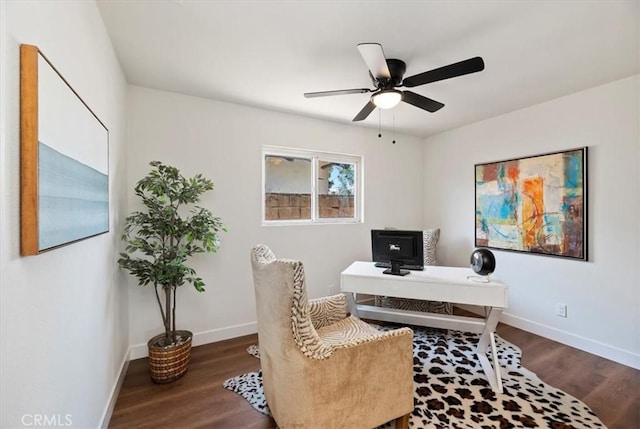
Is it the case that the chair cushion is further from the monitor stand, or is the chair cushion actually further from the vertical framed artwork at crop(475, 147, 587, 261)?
the vertical framed artwork at crop(475, 147, 587, 261)

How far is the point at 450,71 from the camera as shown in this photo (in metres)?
1.71

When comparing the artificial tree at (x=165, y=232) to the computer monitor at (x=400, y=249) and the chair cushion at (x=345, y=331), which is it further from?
the computer monitor at (x=400, y=249)

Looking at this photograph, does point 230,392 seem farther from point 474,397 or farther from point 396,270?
point 474,397

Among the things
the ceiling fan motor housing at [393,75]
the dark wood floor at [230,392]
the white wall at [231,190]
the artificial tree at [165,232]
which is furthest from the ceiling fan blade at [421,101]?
the dark wood floor at [230,392]

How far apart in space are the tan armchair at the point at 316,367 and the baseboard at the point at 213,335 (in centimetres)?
143

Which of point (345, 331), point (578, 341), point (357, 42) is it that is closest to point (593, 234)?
point (578, 341)

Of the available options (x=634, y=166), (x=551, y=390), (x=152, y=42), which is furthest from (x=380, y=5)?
(x=551, y=390)

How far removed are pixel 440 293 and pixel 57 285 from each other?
7.61ft

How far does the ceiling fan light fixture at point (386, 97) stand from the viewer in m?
1.96

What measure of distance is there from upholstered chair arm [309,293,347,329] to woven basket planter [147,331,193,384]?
1116 millimetres

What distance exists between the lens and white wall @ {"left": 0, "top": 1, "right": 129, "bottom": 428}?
2.43ft

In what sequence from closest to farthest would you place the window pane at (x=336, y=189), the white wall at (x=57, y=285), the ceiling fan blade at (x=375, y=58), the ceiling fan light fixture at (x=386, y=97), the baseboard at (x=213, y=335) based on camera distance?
1. the white wall at (x=57, y=285)
2. the ceiling fan blade at (x=375, y=58)
3. the ceiling fan light fixture at (x=386, y=97)
4. the baseboard at (x=213, y=335)
5. the window pane at (x=336, y=189)

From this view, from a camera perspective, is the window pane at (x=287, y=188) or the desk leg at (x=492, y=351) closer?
the desk leg at (x=492, y=351)

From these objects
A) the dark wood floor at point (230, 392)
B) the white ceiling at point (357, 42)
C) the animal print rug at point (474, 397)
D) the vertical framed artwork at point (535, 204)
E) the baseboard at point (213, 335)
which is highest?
the white ceiling at point (357, 42)
